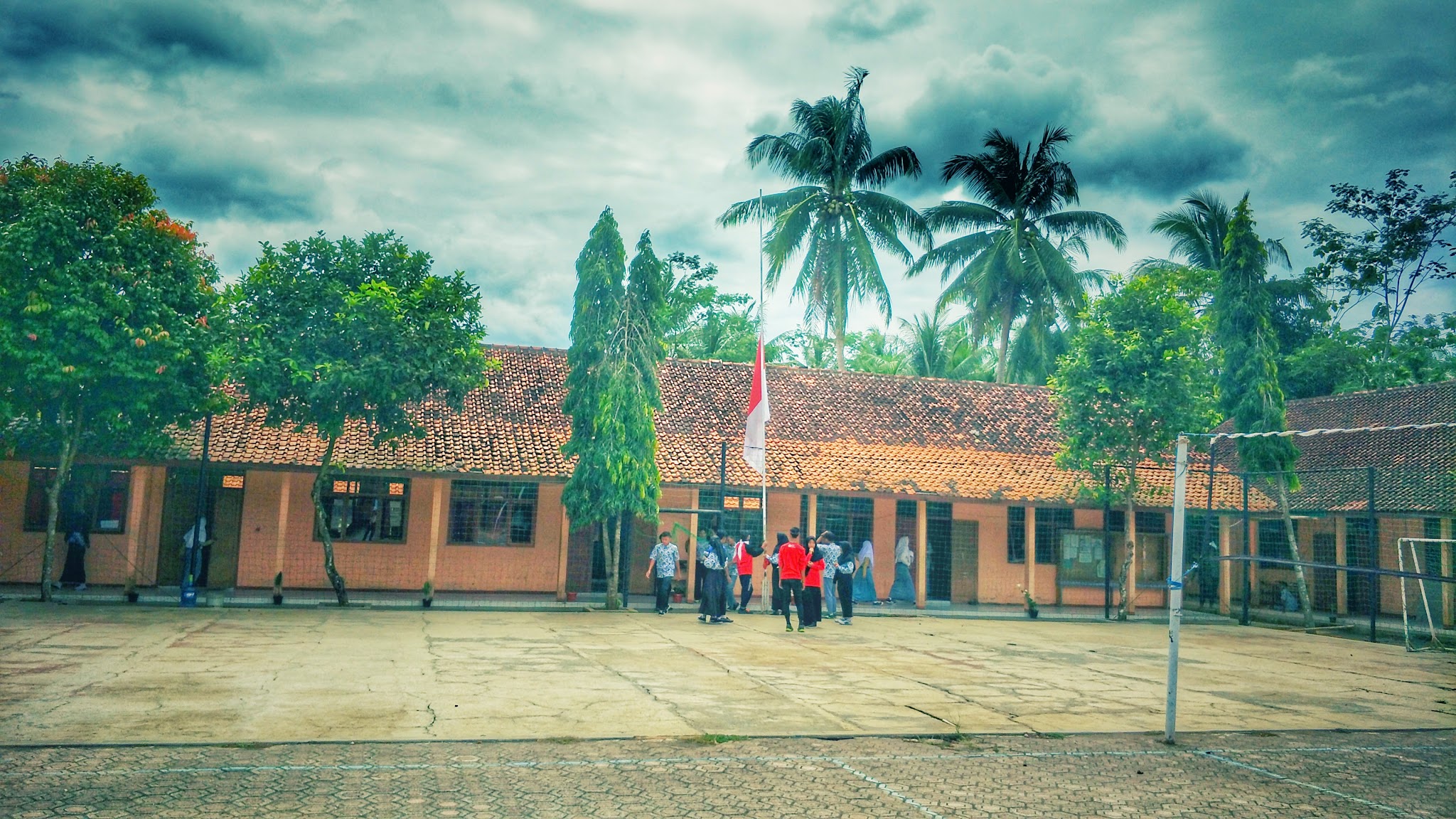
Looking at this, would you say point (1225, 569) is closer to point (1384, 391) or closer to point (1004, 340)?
point (1384, 391)

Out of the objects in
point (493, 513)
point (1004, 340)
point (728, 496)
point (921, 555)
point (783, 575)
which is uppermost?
point (1004, 340)

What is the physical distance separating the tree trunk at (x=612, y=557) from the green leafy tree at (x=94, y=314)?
24.1 feet

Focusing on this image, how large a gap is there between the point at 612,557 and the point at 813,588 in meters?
4.52

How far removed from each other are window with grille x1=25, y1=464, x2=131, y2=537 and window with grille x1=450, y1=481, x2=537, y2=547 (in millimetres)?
6110

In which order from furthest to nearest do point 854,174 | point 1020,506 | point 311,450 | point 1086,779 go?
point 854,174 → point 1020,506 → point 311,450 → point 1086,779

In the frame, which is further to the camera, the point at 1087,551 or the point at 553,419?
the point at 1087,551

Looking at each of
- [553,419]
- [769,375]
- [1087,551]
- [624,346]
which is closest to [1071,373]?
[1087,551]

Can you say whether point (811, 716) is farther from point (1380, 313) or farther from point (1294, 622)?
point (1380, 313)

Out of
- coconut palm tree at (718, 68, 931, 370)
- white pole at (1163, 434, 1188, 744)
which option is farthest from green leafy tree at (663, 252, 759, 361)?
white pole at (1163, 434, 1188, 744)

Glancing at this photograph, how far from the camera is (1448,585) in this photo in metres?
21.2

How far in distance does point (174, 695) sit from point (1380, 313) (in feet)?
116

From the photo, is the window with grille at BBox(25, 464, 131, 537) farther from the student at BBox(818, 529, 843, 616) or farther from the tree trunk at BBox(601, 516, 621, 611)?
the student at BBox(818, 529, 843, 616)

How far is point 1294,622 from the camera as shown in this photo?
21312mm

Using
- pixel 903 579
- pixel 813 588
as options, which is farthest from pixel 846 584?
pixel 903 579
